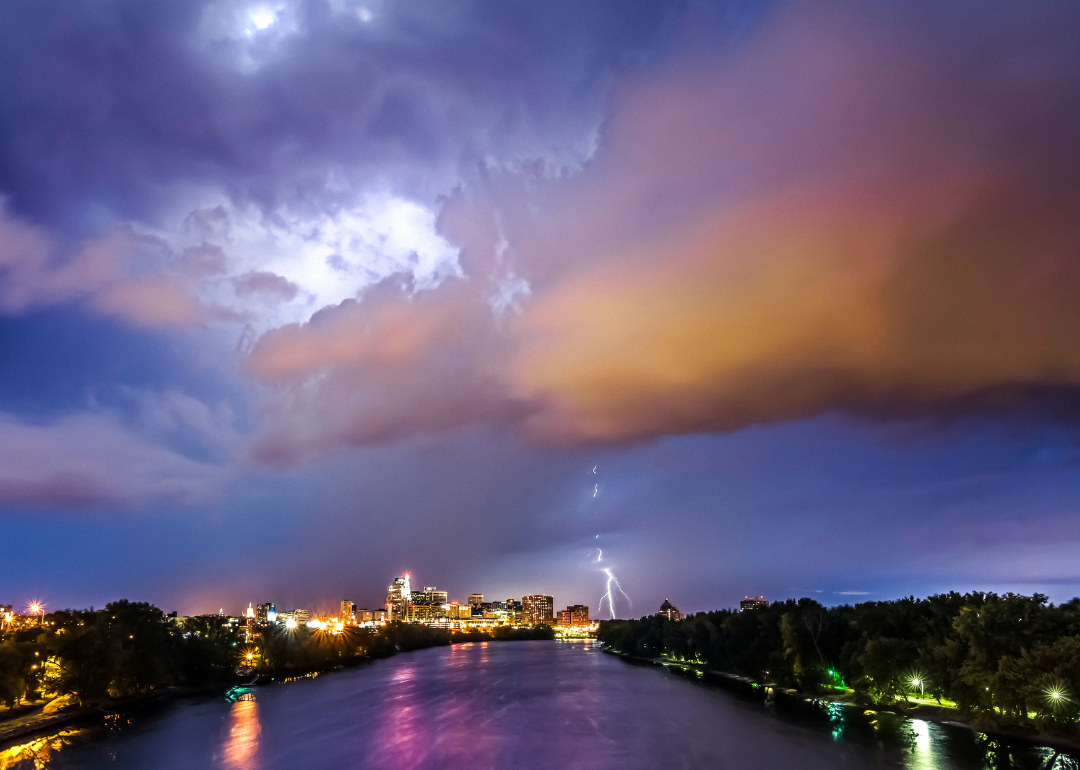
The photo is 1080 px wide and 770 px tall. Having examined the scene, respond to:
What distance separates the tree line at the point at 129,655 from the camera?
72.1m

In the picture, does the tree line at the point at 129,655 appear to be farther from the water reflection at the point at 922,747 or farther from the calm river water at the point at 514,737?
the water reflection at the point at 922,747

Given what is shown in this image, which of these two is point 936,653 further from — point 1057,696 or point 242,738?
point 242,738

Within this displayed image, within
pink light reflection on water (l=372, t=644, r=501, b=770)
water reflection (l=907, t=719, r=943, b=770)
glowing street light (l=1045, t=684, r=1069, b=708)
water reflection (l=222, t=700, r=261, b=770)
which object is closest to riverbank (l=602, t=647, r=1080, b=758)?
water reflection (l=907, t=719, r=943, b=770)

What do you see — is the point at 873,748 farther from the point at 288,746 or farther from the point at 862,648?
the point at 288,746

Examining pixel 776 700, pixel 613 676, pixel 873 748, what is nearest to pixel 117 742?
pixel 873 748

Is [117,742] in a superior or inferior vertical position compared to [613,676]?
superior

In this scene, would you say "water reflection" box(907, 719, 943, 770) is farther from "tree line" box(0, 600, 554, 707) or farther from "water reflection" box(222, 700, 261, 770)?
"tree line" box(0, 600, 554, 707)

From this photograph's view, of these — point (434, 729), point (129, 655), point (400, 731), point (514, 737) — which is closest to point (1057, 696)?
point (514, 737)

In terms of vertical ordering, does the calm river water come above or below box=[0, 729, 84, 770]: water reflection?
below

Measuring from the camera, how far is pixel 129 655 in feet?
269

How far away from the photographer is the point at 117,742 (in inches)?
2420

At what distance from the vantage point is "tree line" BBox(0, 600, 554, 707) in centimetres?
7212

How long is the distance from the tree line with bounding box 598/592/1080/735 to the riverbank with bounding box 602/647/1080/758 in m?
0.84

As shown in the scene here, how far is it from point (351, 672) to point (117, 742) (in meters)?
84.4
